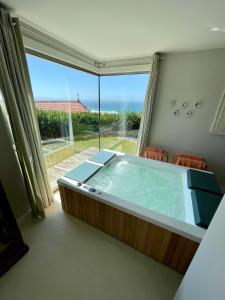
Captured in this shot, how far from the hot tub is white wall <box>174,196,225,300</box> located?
0.46 m

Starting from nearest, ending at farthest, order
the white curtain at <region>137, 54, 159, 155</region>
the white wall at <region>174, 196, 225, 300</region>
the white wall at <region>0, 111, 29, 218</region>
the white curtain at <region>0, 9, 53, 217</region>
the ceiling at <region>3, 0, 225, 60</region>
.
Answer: the white wall at <region>174, 196, 225, 300</region>
the ceiling at <region>3, 0, 225, 60</region>
the white curtain at <region>0, 9, 53, 217</region>
the white wall at <region>0, 111, 29, 218</region>
the white curtain at <region>137, 54, 159, 155</region>

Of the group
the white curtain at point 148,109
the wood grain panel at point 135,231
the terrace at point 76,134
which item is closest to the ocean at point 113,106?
the terrace at point 76,134

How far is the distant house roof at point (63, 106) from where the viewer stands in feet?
7.60

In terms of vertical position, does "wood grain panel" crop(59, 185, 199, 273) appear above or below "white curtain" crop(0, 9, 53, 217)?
below

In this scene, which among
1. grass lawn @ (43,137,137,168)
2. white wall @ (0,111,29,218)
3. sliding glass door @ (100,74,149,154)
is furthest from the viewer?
sliding glass door @ (100,74,149,154)

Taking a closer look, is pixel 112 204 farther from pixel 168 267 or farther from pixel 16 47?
pixel 16 47

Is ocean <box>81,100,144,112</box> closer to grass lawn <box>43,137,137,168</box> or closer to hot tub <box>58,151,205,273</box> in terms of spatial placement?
grass lawn <box>43,137,137,168</box>

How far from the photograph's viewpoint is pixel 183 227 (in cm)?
138

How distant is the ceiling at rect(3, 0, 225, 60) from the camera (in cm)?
129

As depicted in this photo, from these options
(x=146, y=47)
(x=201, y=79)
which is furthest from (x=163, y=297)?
(x=146, y=47)

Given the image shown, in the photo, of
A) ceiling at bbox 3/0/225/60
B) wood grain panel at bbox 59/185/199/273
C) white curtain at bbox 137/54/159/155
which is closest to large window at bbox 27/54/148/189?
white curtain at bbox 137/54/159/155

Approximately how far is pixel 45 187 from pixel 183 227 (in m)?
1.85

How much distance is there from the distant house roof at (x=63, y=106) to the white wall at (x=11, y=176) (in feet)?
2.40

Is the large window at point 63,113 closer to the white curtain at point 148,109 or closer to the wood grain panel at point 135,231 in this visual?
the wood grain panel at point 135,231
